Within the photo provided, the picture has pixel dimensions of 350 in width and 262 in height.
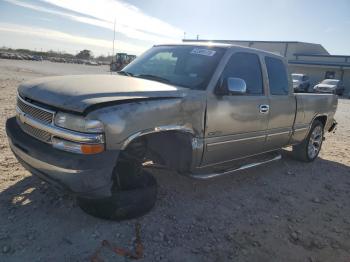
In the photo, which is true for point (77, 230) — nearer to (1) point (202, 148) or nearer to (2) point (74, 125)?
(2) point (74, 125)

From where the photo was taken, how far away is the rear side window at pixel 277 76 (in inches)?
210

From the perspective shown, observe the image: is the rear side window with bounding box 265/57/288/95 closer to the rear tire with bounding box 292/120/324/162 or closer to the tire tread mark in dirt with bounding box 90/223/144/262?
the rear tire with bounding box 292/120/324/162

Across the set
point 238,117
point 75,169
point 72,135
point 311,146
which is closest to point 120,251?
point 75,169

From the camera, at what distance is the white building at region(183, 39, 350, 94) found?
40969mm

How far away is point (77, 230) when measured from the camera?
11.4 feet

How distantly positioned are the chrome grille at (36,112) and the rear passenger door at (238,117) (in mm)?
1775

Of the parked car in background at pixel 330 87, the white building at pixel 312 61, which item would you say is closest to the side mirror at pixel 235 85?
the parked car in background at pixel 330 87

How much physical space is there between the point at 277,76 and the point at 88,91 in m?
3.38

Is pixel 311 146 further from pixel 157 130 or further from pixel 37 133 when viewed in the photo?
pixel 37 133

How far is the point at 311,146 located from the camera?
22.8 feet

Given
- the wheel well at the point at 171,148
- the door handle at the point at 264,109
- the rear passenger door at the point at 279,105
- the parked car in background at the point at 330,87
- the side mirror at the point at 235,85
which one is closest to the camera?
the wheel well at the point at 171,148

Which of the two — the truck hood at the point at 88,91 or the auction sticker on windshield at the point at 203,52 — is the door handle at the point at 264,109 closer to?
the auction sticker on windshield at the point at 203,52

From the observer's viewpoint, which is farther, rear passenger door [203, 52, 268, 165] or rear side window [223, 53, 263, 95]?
rear side window [223, 53, 263, 95]

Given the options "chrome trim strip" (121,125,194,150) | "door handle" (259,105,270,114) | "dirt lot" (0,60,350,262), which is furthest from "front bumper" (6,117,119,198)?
"door handle" (259,105,270,114)
